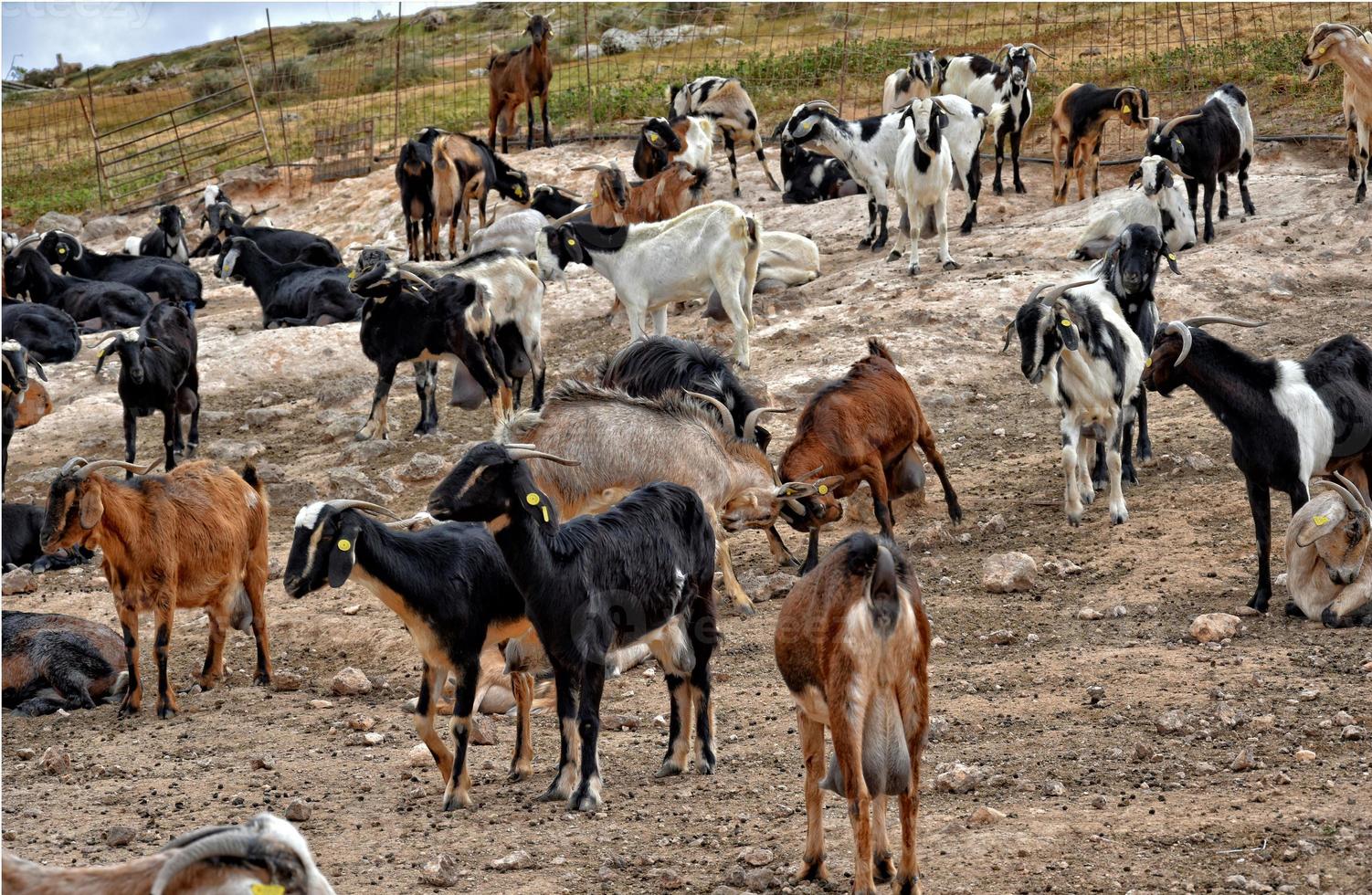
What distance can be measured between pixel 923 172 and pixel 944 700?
8.47 metres

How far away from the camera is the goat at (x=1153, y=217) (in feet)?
47.9

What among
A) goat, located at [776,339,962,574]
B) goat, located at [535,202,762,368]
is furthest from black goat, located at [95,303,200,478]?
goat, located at [776,339,962,574]

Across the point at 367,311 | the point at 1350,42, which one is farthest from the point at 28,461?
the point at 1350,42

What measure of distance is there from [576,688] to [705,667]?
1.96 feet

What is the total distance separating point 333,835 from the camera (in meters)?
6.07

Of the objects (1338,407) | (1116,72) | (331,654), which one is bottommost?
(331,654)

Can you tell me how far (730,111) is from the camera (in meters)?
20.0

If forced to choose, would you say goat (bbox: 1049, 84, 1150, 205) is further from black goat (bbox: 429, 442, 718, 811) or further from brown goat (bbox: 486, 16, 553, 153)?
black goat (bbox: 429, 442, 718, 811)

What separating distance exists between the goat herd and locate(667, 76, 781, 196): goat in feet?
8.82

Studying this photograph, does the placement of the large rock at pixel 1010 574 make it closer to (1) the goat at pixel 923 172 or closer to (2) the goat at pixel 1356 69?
(1) the goat at pixel 923 172

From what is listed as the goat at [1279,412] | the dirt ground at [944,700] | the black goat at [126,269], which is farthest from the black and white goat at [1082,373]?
the black goat at [126,269]

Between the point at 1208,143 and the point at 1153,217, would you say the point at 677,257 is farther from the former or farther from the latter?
the point at 1208,143

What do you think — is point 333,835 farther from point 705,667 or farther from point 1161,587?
point 1161,587

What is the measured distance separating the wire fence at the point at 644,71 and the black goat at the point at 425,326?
34.4 feet
